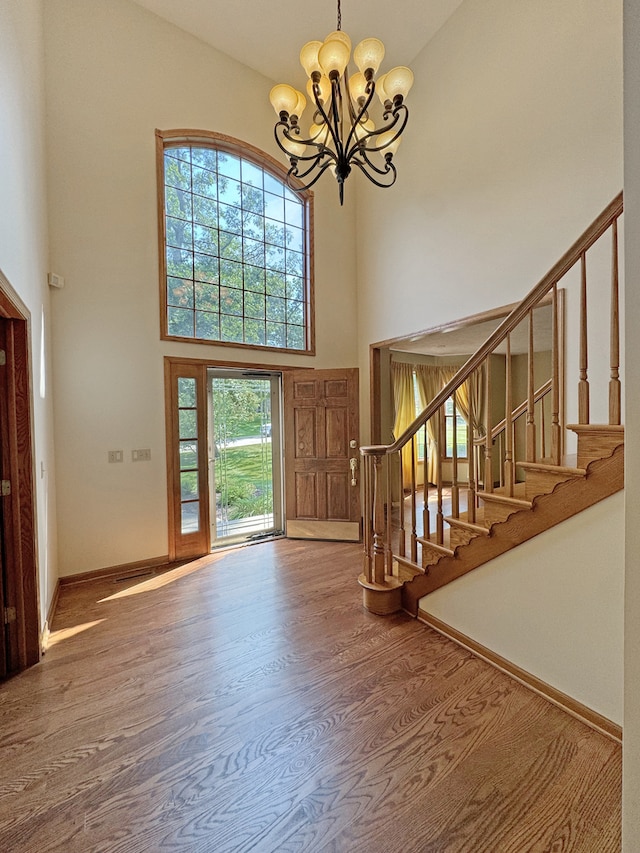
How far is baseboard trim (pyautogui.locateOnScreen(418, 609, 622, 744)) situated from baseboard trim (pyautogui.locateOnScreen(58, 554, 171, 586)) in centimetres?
256

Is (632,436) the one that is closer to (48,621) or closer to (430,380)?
(48,621)

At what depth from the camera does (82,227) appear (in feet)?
11.0

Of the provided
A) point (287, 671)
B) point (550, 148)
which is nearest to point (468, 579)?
point (287, 671)

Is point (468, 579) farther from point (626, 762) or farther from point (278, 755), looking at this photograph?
point (626, 762)

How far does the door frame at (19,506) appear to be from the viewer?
7.11ft

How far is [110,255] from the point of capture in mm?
3486

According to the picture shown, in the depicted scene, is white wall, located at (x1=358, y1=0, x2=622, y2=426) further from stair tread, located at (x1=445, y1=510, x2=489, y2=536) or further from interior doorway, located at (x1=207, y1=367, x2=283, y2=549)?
stair tread, located at (x1=445, y1=510, x2=489, y2=536)

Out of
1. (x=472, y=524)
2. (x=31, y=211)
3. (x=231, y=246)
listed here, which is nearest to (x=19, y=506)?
(x=31, y=211)

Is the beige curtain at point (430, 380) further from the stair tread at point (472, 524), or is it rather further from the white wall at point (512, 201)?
the stair tread at point (472, 524)

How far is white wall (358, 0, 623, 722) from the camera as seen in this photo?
5.96 feet

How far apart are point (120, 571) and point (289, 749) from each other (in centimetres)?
255

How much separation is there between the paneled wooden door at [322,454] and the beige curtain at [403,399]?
8.45 feet

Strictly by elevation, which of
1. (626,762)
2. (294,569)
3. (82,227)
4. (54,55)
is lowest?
(294,569)

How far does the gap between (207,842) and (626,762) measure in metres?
1.35
